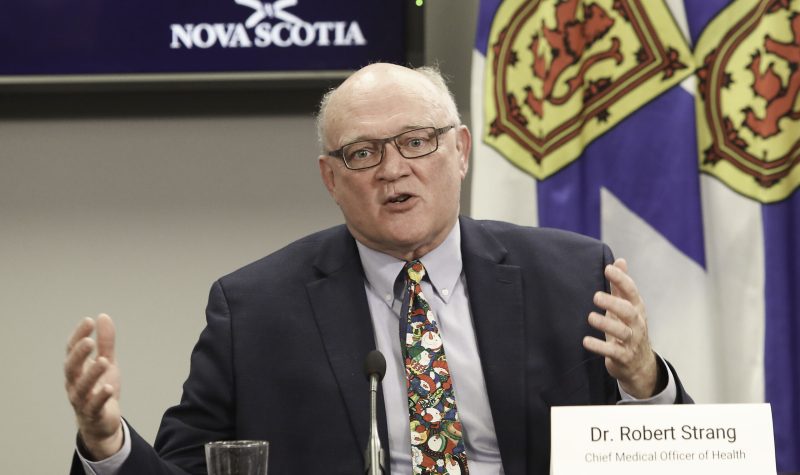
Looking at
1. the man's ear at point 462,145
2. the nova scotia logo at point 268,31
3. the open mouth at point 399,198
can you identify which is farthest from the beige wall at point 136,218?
the open mouth at point 399,198

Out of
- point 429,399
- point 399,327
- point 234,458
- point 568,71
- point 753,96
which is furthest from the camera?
point 568,71

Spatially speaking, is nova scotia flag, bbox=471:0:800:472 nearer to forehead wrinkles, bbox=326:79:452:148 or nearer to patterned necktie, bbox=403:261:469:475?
forehead wrinkles, bbox=326:79:452:148

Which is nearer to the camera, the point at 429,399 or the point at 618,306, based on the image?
the point at 618,306

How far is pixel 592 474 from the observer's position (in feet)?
Answer: 5.43

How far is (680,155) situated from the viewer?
3.18 m

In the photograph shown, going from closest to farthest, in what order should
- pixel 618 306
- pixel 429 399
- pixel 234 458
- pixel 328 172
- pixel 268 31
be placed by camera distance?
pixel 234 458, pixel 618 306, pixel 429 399, pixel 328 172, pixel 268 31

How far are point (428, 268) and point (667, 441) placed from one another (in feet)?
3.06

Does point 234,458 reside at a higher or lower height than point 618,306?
lower

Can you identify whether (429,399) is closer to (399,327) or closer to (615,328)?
(399,327)

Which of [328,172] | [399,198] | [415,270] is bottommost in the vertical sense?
[415,270]

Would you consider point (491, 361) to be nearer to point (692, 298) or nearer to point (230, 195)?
point (692, 298)

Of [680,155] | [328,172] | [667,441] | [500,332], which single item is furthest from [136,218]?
[667,441]

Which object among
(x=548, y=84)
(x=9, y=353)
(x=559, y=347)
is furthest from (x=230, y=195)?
(x=559, y=347)

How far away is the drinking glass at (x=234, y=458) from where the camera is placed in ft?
5.24
